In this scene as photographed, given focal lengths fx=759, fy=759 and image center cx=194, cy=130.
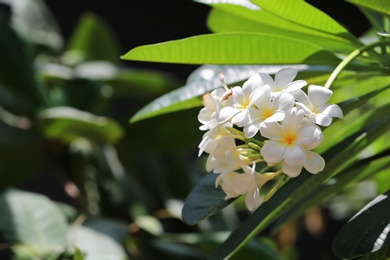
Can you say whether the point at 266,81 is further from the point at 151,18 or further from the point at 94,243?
the point at 151,18

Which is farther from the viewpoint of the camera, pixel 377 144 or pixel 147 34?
pixel 147 34

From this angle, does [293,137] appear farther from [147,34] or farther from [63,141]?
[147,34]

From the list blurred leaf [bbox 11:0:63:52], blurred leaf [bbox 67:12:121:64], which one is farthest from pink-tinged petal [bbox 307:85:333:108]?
blurred leaf [bbox 67:12:121:64]

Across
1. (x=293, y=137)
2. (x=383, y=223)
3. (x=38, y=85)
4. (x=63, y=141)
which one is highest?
(x=293, y=137)

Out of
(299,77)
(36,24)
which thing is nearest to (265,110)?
(299,77)

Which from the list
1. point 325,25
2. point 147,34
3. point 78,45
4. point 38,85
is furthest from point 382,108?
point 147,34

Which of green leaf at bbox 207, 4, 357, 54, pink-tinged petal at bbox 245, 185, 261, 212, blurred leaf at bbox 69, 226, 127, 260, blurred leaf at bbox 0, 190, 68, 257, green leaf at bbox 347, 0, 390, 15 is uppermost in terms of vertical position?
green leaf at bbox 347, 0, 390, 15

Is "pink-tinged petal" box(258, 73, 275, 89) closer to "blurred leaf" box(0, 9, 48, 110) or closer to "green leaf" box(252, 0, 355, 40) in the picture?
"green leaf" box(252, 0, 355, 40)
